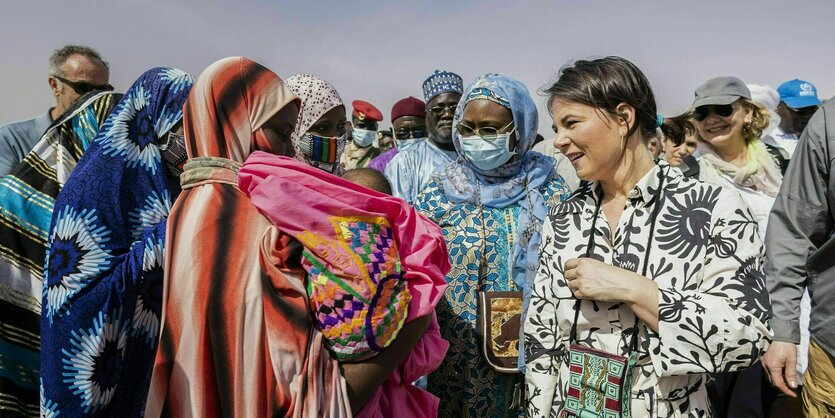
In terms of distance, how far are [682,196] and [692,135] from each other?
11.2 feet

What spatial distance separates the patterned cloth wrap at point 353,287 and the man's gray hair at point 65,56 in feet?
11.3

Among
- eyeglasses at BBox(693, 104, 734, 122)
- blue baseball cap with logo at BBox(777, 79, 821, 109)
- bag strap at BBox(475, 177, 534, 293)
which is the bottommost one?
bag strap at BBox(475, 177, 534, 293)

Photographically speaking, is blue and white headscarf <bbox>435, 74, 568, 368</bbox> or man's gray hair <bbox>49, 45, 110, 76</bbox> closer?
blue and white headscarf <bbox>435, 74, 568, 368</bbox>

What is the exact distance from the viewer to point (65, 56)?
391 centimetres

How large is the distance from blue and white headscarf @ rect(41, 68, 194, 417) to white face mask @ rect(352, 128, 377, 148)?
6969 mm

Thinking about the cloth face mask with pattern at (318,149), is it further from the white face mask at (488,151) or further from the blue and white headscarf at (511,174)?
the white face mask at (488,151)

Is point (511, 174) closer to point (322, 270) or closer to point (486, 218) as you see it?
point (486, 218)

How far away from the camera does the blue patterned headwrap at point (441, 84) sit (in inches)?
217

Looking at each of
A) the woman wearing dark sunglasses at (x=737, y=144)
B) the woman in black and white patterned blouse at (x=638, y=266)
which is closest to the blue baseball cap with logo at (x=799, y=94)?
the woman wearing dark sunglasses at (x=737, y=144)

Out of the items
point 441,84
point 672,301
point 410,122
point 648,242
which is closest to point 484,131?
point 648,242

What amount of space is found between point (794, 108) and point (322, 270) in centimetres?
650

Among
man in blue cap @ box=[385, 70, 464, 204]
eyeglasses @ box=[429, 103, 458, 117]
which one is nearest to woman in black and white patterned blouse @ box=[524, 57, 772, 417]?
man in blue cap @ box=[385, 70, 464, 204]

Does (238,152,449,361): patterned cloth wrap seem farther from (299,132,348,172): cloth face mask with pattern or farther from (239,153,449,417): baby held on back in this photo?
(299,132,348,172): cloth face mask with pattern

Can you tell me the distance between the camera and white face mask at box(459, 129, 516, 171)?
2.95 meters
